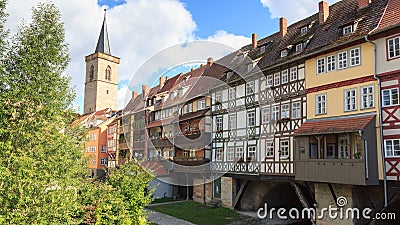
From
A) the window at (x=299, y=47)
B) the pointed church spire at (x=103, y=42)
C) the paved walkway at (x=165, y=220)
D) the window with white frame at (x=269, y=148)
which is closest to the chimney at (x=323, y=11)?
the window at (x=299, y=47)

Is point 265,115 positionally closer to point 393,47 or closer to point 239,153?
point 239,153

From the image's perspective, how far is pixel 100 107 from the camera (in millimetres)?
60250

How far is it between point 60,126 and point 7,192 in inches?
94.3

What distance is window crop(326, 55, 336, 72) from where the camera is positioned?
15906mm

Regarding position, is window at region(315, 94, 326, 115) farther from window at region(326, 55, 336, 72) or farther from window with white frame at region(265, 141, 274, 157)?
window with white frame at region(265, 141, 274, 157)

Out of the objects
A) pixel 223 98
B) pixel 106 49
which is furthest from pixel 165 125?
pixel 106 49

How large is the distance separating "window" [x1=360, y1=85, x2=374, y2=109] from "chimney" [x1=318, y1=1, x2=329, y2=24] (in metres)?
5.99

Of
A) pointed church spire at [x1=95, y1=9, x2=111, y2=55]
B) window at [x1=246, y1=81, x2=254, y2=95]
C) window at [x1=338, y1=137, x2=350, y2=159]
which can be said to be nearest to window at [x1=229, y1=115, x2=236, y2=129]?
window at [x1=246, y1=81, x2=254, y2=95]

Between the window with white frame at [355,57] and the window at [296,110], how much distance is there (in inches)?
141

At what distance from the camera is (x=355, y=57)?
589 inches

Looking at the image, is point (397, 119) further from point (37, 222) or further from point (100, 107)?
point (100, 107)

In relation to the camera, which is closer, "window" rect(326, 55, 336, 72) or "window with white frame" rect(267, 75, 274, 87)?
"window" rect(326, 55, 336, 72)

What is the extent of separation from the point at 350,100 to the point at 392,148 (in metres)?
2.77

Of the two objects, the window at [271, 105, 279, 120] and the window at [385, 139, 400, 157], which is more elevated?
the window at [271, 105, 279, 120]
